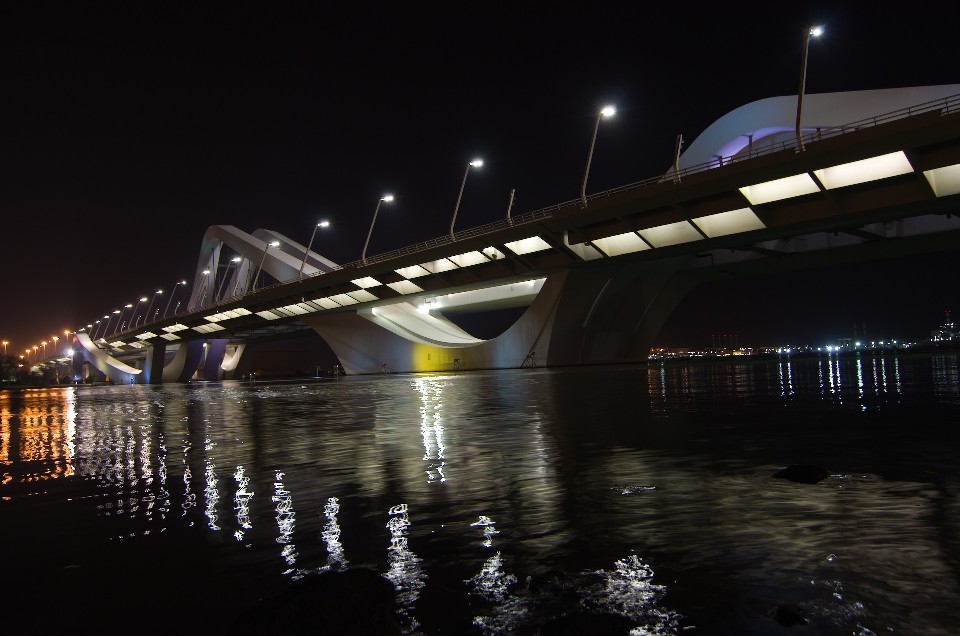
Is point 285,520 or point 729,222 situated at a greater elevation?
point 729,222

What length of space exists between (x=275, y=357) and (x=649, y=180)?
129774 mm

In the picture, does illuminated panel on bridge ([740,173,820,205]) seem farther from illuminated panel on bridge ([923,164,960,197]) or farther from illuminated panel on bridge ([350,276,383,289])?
illuminated panel on bridge ([350,276,383,289])

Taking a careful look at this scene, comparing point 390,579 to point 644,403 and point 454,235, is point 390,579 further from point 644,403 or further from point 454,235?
point 454,235

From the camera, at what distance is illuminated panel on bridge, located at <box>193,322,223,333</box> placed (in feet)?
299

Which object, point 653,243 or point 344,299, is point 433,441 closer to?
point 653,243

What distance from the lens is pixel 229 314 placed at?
8438 cm

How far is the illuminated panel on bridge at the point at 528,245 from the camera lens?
4409cm

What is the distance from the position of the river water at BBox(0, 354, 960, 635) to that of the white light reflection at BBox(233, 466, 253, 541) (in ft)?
0.09

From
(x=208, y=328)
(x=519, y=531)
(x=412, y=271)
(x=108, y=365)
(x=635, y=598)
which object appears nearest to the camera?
(x=635, y=598)

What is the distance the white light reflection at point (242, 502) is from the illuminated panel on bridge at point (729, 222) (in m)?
31.6

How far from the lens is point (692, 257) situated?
52188 millimetres

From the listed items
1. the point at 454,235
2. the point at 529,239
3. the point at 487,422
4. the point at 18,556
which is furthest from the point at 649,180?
the point at 18,556

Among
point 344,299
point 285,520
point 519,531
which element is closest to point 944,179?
point 519,531

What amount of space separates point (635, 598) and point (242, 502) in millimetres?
3554
